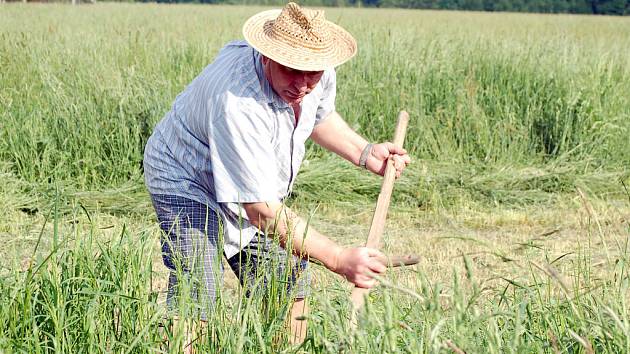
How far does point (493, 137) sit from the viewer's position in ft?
22.8

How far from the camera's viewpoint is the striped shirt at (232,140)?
267 cm

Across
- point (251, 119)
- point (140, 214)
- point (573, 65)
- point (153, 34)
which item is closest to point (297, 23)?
point (251, 119)

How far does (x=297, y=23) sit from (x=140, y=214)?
3.17 metres

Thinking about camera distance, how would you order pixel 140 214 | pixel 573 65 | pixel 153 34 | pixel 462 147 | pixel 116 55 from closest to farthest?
pixel 140 214, pixel 462 147, pixel 573 65, pixel 116 55, pixel 153 34

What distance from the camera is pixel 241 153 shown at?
104 inches

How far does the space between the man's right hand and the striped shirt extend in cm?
32

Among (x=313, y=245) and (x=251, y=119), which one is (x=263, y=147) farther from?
(x=313, y=245)

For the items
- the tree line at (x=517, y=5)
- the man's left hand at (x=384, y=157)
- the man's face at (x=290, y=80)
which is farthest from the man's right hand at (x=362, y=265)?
the tree line at (x=517, y=5)

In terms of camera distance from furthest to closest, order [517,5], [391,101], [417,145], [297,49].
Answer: [517,5]
[391,101]
[417,145]
[297,49]

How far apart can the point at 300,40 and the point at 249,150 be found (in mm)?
349

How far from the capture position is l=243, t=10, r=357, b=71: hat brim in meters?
2.56

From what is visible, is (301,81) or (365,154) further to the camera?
(365,154)

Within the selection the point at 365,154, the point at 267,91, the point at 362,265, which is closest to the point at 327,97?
the point at 365,154

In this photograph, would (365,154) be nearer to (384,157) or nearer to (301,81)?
(384,157)
